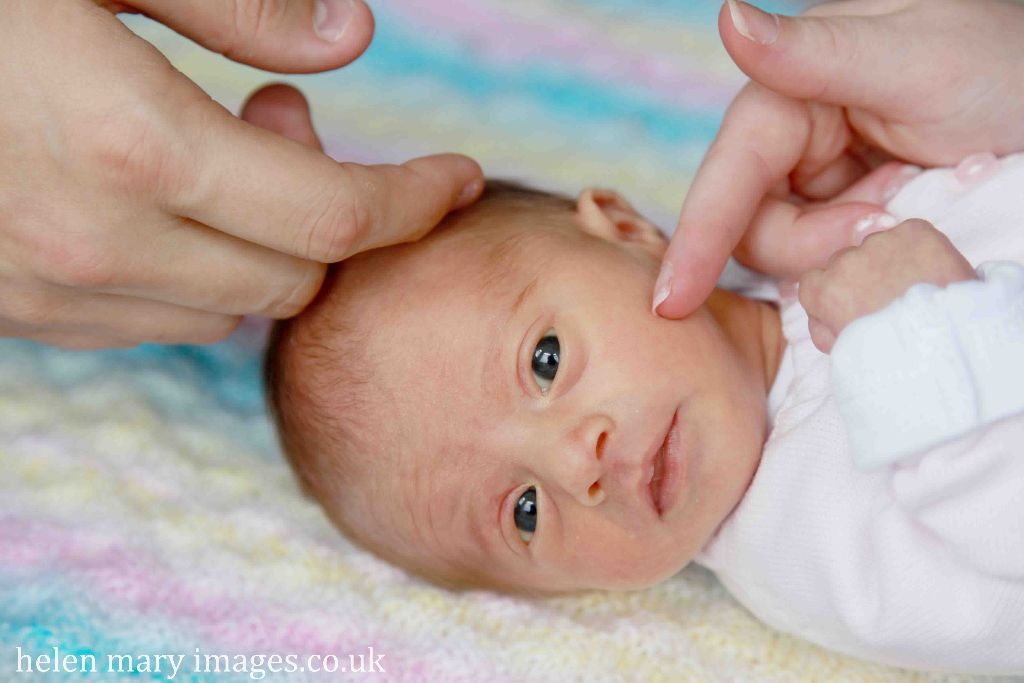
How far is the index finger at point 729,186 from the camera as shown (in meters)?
1.49

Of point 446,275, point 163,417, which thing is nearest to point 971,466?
point 446,275

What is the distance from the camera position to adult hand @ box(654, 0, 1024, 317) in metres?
1.49

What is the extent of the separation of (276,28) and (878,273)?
2.52 feet

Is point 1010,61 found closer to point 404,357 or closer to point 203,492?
point 404,357

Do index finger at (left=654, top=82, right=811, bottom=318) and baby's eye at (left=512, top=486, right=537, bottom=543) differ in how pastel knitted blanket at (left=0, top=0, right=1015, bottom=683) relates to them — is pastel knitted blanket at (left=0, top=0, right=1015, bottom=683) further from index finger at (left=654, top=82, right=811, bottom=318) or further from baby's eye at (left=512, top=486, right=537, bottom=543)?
index finger at (left=654, top=82, right=811, bottom=318)

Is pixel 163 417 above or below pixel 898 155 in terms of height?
below

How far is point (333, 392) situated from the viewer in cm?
157

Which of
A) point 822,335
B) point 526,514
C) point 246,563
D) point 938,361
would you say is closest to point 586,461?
→ point 526,514

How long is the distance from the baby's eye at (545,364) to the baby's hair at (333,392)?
0.14 meters

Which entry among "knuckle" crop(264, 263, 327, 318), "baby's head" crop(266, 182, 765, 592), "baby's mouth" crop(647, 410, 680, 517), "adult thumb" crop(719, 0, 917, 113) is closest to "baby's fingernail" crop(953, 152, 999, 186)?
"adult thumb" crop(719, 0, 917, 113)

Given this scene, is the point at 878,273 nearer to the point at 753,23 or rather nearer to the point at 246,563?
the point at 753,23

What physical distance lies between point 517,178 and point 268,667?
1032 mm

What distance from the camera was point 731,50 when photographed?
4.78 feet

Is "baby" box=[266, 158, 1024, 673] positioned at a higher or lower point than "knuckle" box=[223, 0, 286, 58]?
lower
